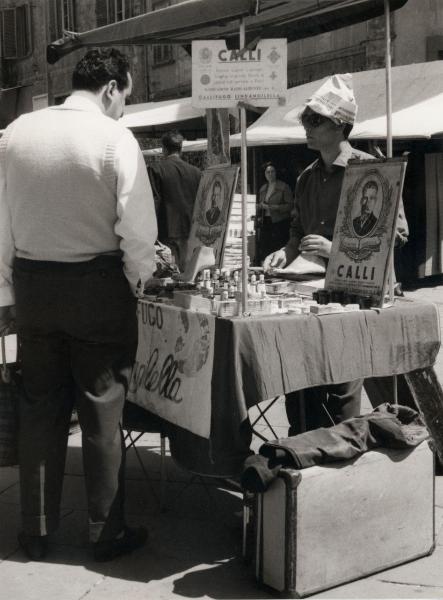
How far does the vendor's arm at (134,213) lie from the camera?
3551 mm

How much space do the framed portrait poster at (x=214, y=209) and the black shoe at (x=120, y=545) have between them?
148 cm

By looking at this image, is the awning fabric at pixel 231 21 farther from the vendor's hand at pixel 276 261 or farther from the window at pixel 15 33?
the window at pixel 15 33

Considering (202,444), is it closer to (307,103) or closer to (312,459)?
(312,459)

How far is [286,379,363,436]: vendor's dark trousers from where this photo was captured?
14.1 ft

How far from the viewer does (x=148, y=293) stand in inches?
171

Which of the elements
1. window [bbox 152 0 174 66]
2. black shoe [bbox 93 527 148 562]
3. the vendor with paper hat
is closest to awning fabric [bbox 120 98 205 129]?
window [bbox 152 0 174 66]

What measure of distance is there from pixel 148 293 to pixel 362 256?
1.01m

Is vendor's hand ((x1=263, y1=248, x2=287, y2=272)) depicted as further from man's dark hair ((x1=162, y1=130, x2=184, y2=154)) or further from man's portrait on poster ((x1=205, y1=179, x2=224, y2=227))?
man's dark hair ((x1=162, y1=130, x2=184, y2=154))

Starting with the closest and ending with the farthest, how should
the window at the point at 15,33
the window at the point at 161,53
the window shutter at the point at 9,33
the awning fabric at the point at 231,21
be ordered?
1. the awning fabric at the point at 231,21
2. the window at the point at 161,53
3. the window at the point at 15,33
4. the window shutter at the point at 9,33

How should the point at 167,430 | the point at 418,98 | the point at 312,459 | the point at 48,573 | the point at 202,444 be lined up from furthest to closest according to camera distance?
1. the point at 418,98
2. the point at 167,430
3. the point at 202,444
4. the point at 48,573
5. the point at 312,459

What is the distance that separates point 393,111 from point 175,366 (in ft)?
30.6

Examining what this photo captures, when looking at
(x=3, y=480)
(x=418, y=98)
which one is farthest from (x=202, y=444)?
(x=418, y=98)

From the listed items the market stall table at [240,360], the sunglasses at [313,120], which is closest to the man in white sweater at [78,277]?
the market stall table at [240,360]

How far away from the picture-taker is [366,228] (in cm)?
402
